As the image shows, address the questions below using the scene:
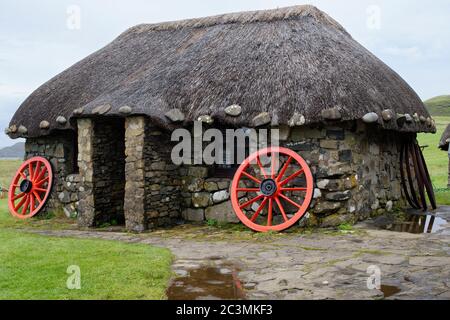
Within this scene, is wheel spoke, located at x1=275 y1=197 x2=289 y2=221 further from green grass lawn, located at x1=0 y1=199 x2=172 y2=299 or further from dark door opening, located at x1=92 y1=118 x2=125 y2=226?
dark door opening, located at x1=92 y1=118 x2=125 y2=226

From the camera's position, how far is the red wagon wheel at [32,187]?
44.6 feet

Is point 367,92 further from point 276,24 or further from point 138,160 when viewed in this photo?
point 138,160

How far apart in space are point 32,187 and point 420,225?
9258 mm

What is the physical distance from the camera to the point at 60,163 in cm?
1358

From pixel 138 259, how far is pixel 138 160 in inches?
137

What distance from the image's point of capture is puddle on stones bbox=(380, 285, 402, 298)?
542cm

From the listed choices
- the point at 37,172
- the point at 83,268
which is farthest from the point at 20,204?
the point at 83,268

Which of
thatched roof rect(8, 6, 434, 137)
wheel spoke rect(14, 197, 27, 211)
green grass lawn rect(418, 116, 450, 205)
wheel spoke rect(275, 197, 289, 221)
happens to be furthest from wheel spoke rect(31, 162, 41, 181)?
green grass lawn rect(418, 116, 450, 205)

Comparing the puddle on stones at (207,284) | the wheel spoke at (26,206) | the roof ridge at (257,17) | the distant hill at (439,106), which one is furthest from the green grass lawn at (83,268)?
the distant hill at (439,106)

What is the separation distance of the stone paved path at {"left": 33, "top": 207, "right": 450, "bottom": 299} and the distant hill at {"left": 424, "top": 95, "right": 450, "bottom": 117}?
6218 centimetres

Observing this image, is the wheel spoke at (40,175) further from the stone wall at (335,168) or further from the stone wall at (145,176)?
the stone wall at (335,168)

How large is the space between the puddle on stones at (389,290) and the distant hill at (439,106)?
65.1 metres

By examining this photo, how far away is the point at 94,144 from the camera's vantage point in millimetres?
11383

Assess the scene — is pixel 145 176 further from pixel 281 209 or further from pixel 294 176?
pixel 294 176
